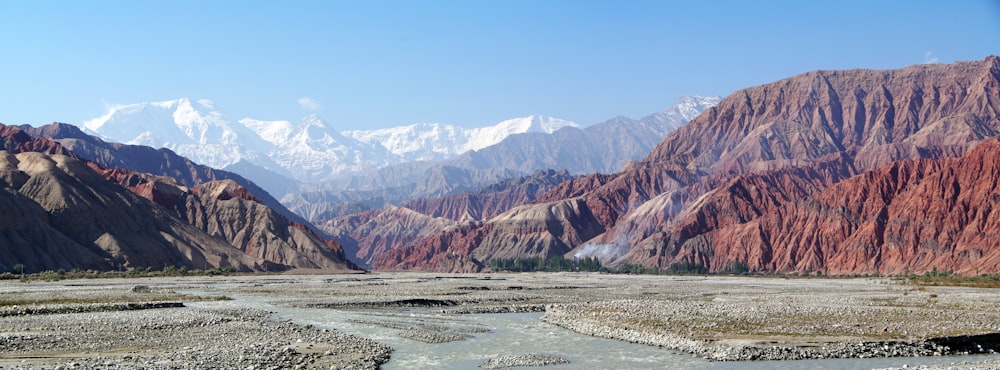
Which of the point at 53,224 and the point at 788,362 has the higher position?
the point at 53,224

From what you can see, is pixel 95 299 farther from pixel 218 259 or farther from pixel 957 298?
Result: pixel 218 259

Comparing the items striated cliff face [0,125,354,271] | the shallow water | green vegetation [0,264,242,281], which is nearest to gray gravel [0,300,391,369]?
the shallow water

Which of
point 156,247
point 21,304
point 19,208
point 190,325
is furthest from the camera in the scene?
point 156,247

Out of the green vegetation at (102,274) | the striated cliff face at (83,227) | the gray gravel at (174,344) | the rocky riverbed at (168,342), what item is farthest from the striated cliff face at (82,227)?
the gray gravel at (174,344)

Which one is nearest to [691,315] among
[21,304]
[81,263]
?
[21,304]

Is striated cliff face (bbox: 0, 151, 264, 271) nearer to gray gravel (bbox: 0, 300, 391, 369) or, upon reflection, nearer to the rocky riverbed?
the rocky riverbed

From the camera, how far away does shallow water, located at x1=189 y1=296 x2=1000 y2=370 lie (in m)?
41.6

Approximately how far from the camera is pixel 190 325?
5456cm

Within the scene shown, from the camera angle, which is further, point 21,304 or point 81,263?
point 81,263

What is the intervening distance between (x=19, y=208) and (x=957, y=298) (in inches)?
5536

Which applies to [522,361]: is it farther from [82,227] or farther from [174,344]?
[82,227]

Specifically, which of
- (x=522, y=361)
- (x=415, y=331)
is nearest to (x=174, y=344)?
(x=415, y=331)

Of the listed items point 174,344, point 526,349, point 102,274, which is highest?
point 102,274

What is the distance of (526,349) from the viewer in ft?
156
